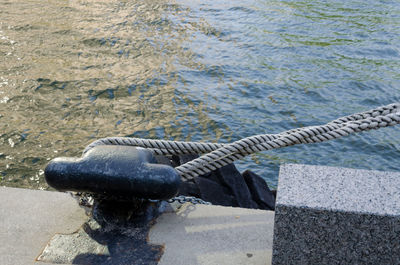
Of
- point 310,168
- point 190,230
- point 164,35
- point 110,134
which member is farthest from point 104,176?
point 164,35

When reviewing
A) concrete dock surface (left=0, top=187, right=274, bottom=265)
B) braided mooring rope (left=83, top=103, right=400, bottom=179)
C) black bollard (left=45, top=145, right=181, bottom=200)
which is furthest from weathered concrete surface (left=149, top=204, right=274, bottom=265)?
braided mooring rope (left=83, top=103, right=400, bottom=179)

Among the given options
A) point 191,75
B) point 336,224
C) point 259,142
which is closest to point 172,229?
point 259,142

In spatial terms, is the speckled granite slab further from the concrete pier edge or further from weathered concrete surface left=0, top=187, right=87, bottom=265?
weathered concrete surface left=0, top=187, right=87, bottom=265

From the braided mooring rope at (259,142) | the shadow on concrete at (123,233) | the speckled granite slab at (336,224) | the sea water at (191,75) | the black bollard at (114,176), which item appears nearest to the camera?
the speckled granite slab at (336,224)

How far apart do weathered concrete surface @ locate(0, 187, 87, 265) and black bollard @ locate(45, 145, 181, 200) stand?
Answer: 0.26 m

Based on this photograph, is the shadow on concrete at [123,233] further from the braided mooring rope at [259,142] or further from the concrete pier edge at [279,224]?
the braided mooring rope at [259,142]

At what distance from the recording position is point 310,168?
3162mm

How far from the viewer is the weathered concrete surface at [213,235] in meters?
3.13

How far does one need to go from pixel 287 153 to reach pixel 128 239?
4.92 meters

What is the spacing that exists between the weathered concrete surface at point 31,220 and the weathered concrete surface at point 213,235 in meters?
0.61

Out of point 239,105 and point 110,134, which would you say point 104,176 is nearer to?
point 110,134

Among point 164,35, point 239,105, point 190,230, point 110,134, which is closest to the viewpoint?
point 190,230

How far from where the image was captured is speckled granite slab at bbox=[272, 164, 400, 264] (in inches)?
107

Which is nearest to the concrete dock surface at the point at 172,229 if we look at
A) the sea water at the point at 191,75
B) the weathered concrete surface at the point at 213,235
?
the weathered concrete surface at the point at 213,235
